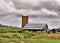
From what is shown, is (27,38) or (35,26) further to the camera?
(35,26)

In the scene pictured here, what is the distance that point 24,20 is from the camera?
71375mm

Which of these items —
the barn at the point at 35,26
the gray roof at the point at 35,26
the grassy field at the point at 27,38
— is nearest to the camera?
the grassy field at the point at 27,38

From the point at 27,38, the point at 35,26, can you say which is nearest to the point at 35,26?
the point at 35,26

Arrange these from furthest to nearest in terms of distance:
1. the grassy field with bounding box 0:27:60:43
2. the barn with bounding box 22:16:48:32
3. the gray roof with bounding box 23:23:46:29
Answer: the gray roof with bounding box 23:23:46:29 < the barn with bounding box 22:16:48:32 < the grassy field with bounding box 0:27:60:43

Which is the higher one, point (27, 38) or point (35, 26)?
point (35, 26)

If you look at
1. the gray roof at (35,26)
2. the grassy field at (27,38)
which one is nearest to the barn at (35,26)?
the gray roof at (35,26)

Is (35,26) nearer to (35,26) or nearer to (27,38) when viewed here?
(35,26)

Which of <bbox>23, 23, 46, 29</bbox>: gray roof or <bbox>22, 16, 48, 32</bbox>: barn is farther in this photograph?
<bbox>23, 23, 46, 29</bbox>: gray roof

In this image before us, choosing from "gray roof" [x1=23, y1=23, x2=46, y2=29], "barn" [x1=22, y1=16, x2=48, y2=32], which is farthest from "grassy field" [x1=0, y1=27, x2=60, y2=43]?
"gray roof" [x1=23, y1=23, x2=46, y2=29]

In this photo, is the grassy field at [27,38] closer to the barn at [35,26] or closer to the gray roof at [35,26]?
the barn at [35,26]

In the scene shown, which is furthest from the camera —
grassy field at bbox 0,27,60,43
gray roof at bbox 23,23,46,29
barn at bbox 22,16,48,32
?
gray roof at bbox 23,23,46,29

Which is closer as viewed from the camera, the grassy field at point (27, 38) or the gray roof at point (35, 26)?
the grassy field at point (27, 38)

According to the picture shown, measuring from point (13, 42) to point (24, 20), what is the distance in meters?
48.9

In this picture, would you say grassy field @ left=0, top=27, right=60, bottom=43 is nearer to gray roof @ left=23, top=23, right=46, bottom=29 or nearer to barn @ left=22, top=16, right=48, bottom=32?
barn @ left=22, top=16, right=48, bottom=32
